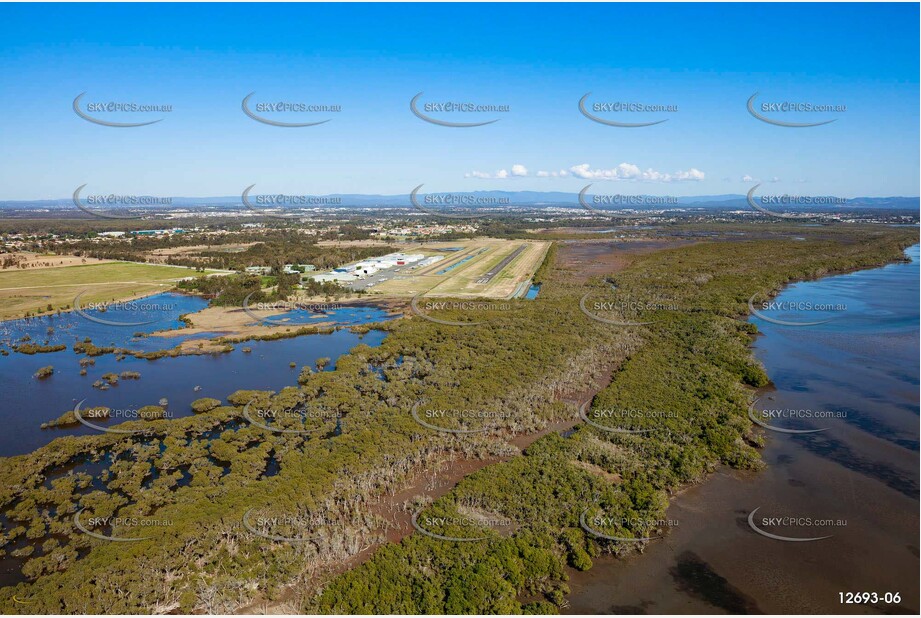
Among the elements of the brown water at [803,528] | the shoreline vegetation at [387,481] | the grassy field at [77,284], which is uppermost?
the grassy field at [77,284]

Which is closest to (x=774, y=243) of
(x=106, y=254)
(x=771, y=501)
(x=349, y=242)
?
(x=349, y=242)

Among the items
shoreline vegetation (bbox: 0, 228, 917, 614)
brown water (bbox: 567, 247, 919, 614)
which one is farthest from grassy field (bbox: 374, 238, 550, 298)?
brown water (bbox: 567, 247, 919, 614)

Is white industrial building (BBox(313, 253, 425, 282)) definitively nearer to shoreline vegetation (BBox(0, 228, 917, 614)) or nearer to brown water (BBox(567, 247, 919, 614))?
shoreline vegetation (BBox(0, 228, 917, 614))

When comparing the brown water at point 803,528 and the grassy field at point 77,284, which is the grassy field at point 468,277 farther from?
the brown water at point 803,528

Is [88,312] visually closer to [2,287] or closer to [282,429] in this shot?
[2,287]

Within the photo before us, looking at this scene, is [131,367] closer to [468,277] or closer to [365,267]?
[365,267]

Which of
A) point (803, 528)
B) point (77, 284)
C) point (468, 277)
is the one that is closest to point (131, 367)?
point (77, 284)

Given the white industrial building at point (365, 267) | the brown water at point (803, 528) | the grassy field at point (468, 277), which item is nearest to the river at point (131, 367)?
the grassy field at point (468, 277)
